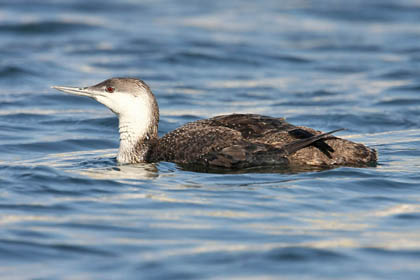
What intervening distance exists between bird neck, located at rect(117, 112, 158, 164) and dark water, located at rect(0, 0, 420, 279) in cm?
27

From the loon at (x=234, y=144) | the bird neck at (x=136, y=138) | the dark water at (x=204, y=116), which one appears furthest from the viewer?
the bird neck at (x=136, y=138)

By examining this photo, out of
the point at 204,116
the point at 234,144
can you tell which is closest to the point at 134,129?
the point at 234,144

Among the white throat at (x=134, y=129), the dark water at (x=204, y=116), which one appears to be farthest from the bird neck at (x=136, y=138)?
the dark water at (x=204, y=116)

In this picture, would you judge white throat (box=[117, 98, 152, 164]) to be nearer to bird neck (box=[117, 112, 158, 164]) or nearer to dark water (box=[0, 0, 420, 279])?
bird neck (box=[117, 112, 158, 164])

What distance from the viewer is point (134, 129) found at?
9102 mm

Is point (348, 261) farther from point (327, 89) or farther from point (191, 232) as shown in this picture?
point (327, 89)

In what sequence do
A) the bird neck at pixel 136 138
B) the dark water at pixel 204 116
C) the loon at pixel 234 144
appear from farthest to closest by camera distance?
the bird neck at pixel 136 138 → the loon at pixel 234 144 → the dark water at pixel 204 116

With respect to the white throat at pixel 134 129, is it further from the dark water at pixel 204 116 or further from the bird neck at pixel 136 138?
the dark water at pixel 204 116

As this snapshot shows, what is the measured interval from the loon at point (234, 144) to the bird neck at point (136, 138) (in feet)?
0.04

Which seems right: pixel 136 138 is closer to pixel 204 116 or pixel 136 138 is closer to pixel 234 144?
pixel 234 144

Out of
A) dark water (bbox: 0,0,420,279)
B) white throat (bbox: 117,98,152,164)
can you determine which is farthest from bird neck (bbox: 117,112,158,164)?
dark water (bbox: 0,0,420,279)

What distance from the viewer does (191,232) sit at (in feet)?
20.7

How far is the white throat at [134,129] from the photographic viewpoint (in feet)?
29.6

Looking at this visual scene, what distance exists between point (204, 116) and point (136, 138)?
365cm
